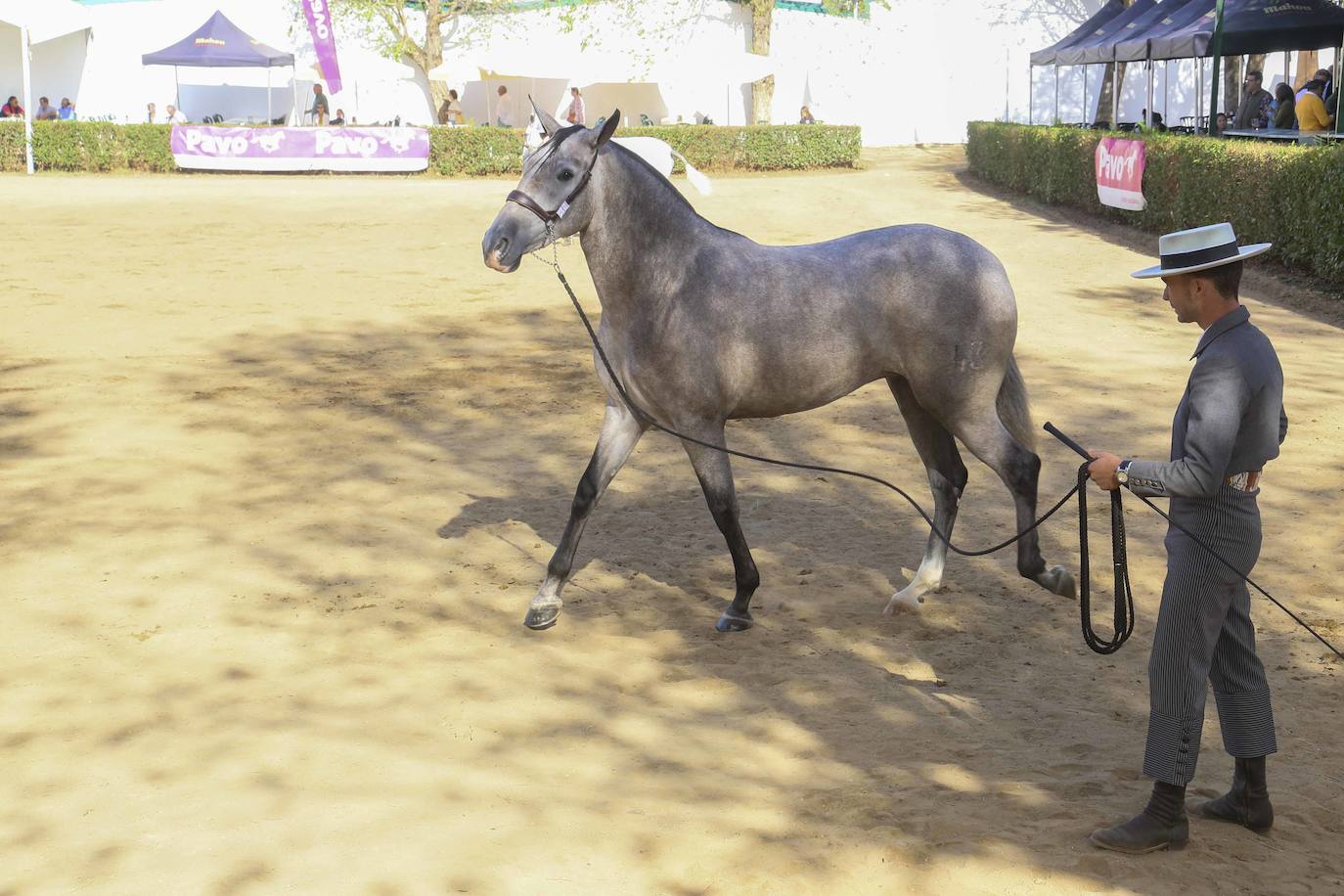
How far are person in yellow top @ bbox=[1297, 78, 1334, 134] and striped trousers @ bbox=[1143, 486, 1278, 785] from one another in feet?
62.2

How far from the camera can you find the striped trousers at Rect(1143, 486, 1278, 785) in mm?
4000

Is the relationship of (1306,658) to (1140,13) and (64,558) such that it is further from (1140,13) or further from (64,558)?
(1140,13)

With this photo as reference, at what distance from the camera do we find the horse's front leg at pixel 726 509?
6.04 meters

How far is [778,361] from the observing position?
6.10 m

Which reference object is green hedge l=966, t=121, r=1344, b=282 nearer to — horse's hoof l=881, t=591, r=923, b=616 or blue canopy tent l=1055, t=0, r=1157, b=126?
blue canopy tent l=1055, t=0, r=1157, b=126

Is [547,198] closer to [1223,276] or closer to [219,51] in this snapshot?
[1223,276]

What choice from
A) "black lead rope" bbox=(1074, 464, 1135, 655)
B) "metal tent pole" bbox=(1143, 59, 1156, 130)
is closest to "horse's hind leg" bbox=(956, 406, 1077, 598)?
"black lead rope" bbox=(1074, 464, 1135, 655)

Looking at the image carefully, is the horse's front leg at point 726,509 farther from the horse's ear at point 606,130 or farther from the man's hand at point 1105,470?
the man's hand at point 1105,470

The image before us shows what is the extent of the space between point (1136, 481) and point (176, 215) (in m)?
21.7

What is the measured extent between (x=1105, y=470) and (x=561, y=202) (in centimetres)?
274

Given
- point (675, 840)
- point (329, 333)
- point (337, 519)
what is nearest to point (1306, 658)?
point (675, 840)

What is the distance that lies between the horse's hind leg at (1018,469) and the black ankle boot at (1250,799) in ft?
6.91

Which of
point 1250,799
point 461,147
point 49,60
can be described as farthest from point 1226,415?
point 49,60

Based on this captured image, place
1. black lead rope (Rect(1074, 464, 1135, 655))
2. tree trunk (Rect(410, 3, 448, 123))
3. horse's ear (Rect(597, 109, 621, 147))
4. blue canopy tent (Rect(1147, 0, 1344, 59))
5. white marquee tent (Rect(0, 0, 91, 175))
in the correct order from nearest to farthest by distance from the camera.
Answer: black lead rope (Rect(1074, 464, 1135, 655)) → horse's ear (Rect(597, 109, 621, 147)) → blue canopy tent (Rect(1147, 0, 1344, 59)) → white marquee tent (Rect(0, 0, 91, 175)) → tree trunk (Rect(410, 3, 448, 123))
